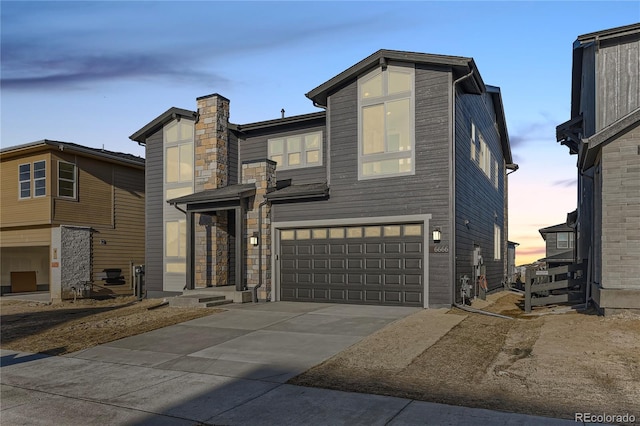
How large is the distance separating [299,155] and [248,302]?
593 cm

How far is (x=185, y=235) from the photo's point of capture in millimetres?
20547

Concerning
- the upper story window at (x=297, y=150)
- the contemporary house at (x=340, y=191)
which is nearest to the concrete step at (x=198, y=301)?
the contemporary house at (x=340, y=191)

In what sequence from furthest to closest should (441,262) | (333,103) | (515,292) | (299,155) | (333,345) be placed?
(515,292)
(299,155)
(333,103)
(441,262)
(333,345)

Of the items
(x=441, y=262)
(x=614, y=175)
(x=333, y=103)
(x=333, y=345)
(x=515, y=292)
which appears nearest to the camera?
(x=333, y=345)

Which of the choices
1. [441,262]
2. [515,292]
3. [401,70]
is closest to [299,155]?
[401,70]

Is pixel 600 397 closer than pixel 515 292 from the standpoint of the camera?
Yes

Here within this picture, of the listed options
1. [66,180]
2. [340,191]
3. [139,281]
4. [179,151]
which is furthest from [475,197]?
[66,180]

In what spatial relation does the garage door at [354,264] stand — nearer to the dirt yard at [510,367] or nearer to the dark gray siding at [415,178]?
the dark gray siding at [415,178]

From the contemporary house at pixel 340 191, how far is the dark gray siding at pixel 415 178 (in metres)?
0.03

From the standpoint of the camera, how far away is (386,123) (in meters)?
16.2

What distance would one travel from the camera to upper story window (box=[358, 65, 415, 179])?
15.9 m

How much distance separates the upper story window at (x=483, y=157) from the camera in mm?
19109

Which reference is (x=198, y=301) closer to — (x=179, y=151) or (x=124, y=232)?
(x=179, y=151)

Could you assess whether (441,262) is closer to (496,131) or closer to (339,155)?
(339,155)
